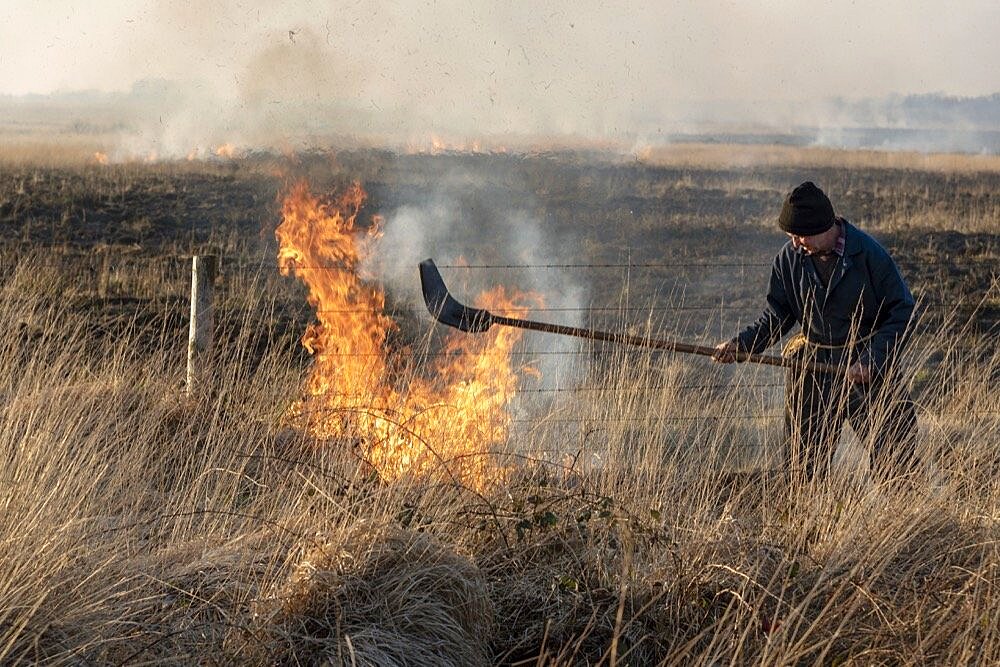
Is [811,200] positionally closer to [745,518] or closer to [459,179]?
[745,518]

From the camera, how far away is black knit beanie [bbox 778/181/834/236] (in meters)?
4.86

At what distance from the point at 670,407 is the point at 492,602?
2.05 metres

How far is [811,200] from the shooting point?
15.9ft

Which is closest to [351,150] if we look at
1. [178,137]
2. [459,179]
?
[459,179]

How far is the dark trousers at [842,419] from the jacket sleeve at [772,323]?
17cm

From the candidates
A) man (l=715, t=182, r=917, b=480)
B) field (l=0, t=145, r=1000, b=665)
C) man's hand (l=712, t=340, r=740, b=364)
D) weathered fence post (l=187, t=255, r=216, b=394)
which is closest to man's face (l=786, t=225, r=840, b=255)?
man (l=715, t=182, r=917, b=480)

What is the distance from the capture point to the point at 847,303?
5.08 meters

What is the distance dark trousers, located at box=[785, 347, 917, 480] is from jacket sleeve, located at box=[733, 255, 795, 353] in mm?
168

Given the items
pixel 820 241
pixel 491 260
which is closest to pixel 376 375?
pixel 820 241

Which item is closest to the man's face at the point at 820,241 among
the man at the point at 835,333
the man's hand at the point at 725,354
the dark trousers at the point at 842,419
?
the man at the point at 835,333

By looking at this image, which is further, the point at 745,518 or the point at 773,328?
the point at 773,328

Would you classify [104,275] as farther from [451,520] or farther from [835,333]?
[451,520]

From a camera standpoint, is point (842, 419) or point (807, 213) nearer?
point (807, 213)

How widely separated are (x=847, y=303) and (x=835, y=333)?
0.62 feet
